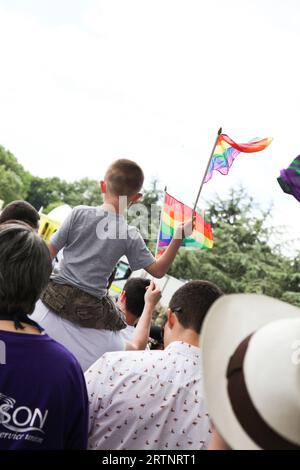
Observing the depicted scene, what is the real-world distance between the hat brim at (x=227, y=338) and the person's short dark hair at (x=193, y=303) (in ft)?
3.09

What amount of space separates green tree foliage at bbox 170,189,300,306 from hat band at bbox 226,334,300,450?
25280 mm

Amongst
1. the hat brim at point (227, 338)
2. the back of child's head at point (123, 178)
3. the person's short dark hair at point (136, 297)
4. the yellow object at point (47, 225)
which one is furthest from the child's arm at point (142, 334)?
the yellow object at point (47, 225)

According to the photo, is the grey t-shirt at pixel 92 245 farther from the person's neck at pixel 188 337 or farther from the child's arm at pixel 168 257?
the person's neck at pixel 188 337

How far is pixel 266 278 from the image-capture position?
26969 millimetres

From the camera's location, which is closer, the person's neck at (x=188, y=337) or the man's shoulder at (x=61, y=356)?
the man's shoulder at (x=61, y=356)

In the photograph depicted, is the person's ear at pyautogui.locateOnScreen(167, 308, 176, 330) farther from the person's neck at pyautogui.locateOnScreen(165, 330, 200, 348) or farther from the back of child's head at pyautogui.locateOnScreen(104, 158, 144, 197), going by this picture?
the back of child's head at pyautogui.locateOnScreen(104, 158, 144, 197)

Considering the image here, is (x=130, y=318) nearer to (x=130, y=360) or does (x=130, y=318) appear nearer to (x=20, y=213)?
(x=20, y=213)

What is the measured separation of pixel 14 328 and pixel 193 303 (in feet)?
3.22

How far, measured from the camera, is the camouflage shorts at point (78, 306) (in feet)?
8.63

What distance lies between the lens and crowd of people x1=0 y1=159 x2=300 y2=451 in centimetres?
116
